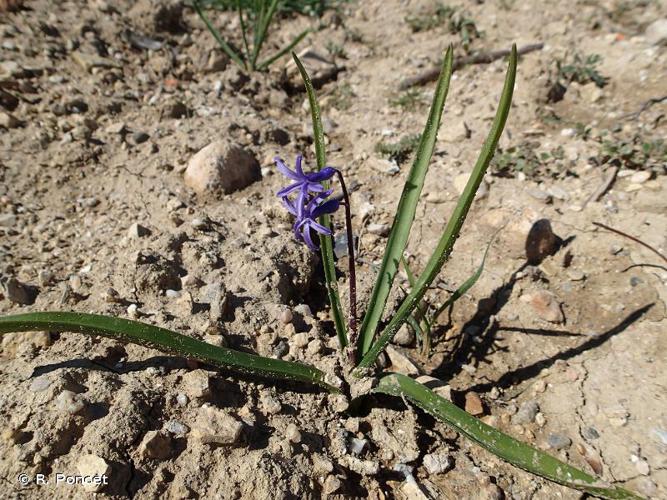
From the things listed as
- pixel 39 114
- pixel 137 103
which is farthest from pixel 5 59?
pixel 137 103

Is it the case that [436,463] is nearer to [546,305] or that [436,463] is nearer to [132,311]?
[546,305]

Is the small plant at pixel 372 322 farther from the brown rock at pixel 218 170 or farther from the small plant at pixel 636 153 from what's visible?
the small plant at pixel 636 153

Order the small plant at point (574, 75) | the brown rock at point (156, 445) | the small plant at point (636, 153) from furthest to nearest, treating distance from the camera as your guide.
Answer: the small plant at point (574, 75) → the small plant at point (636, 153) → the brown rock at point (156, 445)

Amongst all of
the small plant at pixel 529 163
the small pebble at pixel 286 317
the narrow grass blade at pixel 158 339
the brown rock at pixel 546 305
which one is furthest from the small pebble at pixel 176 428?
the small plant at pixel 529 163

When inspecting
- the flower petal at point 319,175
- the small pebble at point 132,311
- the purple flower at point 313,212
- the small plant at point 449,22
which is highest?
the small plant at point 449,22

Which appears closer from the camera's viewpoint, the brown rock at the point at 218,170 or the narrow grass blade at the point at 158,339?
the narrow grass blade at the point at 158,339

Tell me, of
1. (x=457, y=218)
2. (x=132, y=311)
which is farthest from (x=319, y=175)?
(x=132, y=311)

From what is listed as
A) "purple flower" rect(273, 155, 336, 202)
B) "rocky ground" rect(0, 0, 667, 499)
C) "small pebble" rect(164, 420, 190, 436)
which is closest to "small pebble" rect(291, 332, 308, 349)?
"rocky ground" rect(0, 0, 667, 499)

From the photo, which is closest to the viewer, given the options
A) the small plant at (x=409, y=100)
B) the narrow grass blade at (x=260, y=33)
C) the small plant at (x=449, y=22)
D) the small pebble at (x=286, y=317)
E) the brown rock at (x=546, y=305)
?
the small pebble at (x=286, y=317)
